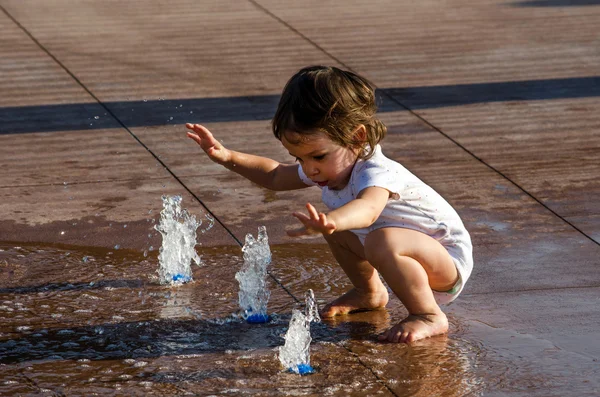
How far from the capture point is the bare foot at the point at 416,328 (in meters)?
4.02

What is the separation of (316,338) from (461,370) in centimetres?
56

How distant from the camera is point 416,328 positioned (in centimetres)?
402

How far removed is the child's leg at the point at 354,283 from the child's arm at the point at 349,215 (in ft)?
1.30

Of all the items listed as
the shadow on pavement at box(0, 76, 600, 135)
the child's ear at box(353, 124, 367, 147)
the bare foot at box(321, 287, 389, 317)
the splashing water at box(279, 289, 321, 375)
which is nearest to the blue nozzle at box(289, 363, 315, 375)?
the splashing water at box(279, 289, 321, 375)

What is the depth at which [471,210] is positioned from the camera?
5.58 metres

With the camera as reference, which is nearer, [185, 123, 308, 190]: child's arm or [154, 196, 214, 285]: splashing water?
[185, 123, 308, 190]: child's arm

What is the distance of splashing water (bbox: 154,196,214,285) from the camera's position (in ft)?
15.4

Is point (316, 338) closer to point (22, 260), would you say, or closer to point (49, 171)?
point (22, 260)

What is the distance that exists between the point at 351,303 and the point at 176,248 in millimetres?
909

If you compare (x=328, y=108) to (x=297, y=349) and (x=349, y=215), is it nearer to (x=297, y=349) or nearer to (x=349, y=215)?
(x=349, y=215)

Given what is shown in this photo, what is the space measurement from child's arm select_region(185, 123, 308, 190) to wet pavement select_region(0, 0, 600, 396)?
0.47 m

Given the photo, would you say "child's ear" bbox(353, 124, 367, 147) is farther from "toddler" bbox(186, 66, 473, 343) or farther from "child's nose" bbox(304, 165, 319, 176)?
"child's nose" bbox(304, 165, 319, 176)

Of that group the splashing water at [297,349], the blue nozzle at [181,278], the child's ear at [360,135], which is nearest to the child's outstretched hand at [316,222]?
the splashing water at [297,349]

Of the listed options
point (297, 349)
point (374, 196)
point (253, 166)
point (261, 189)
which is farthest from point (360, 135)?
point (261, 189)
